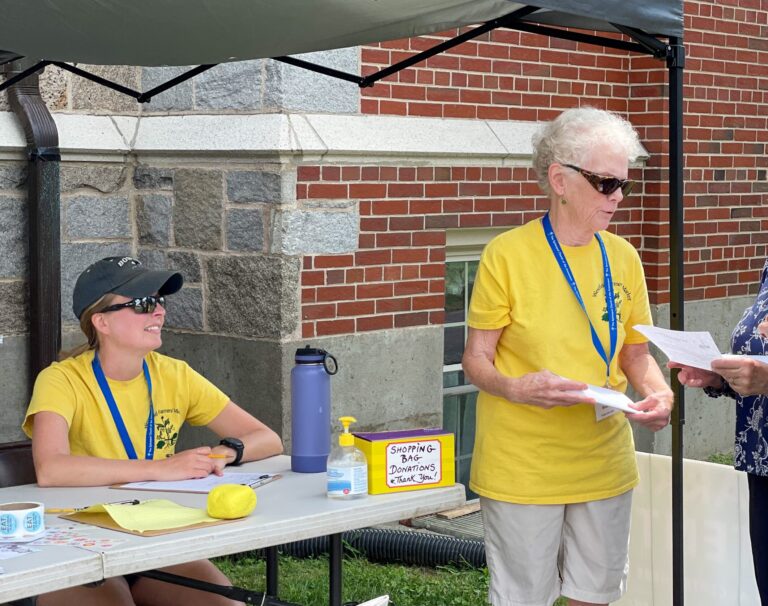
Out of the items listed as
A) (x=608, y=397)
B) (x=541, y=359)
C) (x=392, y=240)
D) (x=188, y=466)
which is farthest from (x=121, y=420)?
(x=392, y=240)

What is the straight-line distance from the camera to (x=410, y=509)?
3412 mm

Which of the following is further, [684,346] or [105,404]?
[105,404]

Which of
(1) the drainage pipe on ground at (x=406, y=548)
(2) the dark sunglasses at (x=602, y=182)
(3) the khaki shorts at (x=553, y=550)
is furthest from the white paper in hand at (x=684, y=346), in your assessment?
(1) the drainage pipe on ground at (x=406, y=548)

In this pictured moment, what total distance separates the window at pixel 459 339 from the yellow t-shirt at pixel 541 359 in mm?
3133

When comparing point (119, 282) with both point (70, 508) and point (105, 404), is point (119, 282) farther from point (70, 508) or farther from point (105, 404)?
point (70, 508)

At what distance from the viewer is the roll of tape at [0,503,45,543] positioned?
301 centimetres

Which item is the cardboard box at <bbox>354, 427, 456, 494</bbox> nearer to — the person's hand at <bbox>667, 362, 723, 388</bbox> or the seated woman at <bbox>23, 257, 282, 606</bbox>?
the seated woman at <bbox>23, 257, 282, 606</bbox>

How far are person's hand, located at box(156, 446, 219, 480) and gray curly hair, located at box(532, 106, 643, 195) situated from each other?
50.0 inches

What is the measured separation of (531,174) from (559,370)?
3519 millimetres

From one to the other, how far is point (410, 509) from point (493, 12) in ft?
5.31

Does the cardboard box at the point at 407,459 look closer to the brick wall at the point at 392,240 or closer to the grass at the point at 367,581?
the grass at the point at 367,581

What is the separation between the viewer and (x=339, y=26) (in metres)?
4.17

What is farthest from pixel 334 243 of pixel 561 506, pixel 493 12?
pixel 561 506

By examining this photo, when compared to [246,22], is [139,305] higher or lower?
lower
